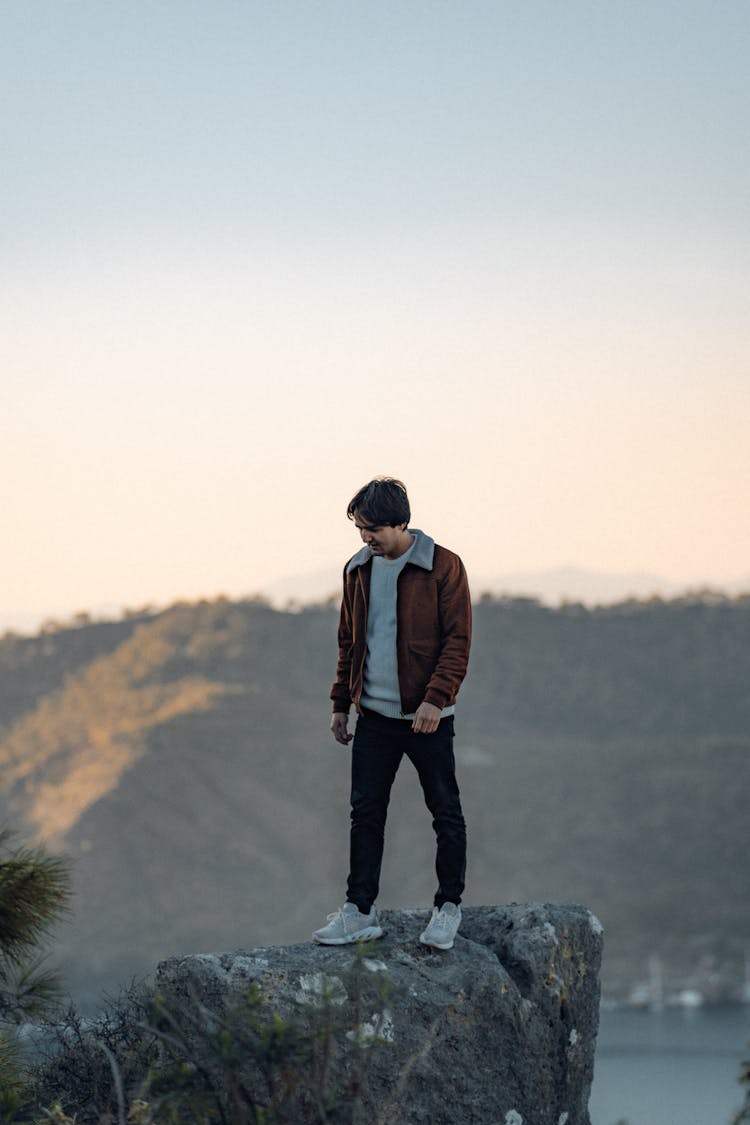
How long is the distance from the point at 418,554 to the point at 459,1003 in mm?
1563

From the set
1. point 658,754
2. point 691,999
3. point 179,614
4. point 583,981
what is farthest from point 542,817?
point 583,981

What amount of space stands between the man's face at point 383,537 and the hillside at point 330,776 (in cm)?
10054

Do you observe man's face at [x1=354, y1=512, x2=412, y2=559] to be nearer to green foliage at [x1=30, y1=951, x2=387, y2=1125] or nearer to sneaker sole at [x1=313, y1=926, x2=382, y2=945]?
sneaker sole at [x1=313, y1=926, x2=382, y2=945]

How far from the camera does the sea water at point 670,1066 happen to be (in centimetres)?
6531

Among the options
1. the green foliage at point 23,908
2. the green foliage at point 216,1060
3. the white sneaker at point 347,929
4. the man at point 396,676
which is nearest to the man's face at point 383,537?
the man at point 396,676

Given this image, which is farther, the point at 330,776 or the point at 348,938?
the point at 330,776

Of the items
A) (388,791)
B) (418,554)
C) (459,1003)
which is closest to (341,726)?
(388,791)

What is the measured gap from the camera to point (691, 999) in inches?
4181

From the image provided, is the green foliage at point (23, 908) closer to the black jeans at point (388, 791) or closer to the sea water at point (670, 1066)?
the black jeans at point (388, 791)

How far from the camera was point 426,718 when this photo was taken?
5578 mm

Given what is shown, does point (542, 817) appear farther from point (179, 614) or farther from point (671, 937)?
point (179, 614)

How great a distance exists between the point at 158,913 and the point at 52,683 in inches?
1456

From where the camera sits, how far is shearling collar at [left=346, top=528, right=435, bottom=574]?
226 inches

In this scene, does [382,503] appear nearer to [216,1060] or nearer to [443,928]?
[443,928]
